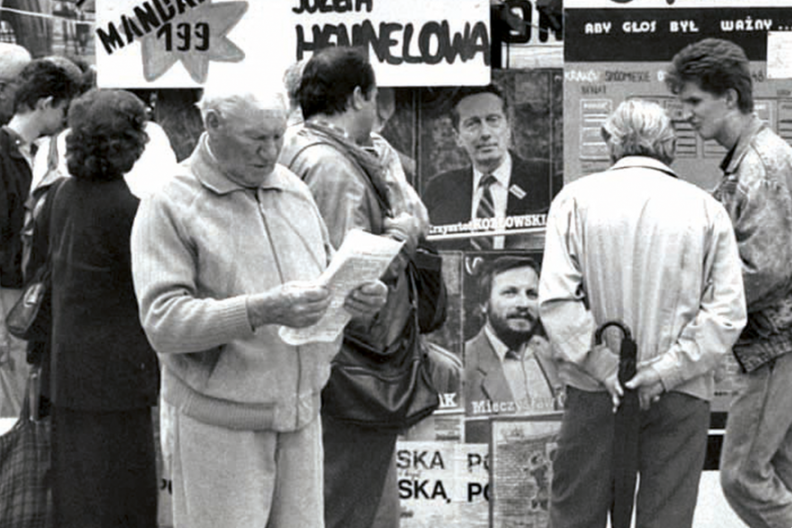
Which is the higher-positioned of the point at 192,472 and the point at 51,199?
the point at 51,199

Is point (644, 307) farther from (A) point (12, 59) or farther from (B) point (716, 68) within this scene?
(A) point (12, 59)

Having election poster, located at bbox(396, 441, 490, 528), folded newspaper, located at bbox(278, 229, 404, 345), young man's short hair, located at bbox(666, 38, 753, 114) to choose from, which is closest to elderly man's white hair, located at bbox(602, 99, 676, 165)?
young man's short hair, located at bbox(666, 38, 753, 114)

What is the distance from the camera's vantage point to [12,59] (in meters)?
7.18

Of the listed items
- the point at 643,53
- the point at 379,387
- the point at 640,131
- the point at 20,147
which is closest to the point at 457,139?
the point at 643,53

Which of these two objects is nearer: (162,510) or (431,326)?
(431,326)

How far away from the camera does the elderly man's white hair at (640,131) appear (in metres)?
5.85

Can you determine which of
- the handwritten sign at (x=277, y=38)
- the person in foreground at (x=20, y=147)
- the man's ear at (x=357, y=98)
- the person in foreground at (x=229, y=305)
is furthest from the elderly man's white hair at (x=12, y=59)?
the person in foreground at (x=229, y=305)

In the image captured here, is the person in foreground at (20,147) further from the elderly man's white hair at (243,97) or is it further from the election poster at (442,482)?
the elderly man's white hair at (243,97)

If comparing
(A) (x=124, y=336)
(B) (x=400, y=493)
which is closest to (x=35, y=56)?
(A) (x=124, y=336)

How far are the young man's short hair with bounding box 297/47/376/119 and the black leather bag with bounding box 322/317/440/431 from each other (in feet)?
2.41

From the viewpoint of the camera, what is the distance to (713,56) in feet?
20.4

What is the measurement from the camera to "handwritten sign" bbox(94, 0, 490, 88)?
6902 millimetres

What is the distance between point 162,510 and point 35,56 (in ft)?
5.95

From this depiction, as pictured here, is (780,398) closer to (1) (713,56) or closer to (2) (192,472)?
(1) (713,56)
